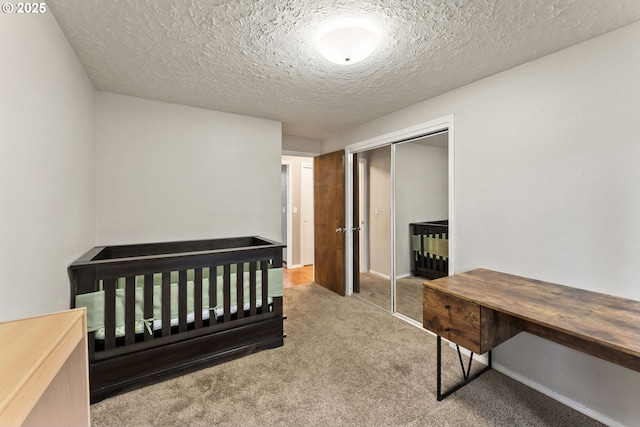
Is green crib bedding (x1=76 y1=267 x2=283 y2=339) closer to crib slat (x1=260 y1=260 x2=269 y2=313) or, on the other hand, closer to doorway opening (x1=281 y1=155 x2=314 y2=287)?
crib slat (x1=260 y1=260 x2=269 y2=313)

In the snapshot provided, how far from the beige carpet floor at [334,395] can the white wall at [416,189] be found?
3.31 feet

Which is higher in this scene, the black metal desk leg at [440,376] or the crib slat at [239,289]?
the crib slat at [239,289]

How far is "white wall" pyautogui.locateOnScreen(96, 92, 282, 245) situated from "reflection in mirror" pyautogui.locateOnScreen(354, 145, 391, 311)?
1.10 meters

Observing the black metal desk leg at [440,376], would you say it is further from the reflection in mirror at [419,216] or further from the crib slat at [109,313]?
the crib slat at [109,313]

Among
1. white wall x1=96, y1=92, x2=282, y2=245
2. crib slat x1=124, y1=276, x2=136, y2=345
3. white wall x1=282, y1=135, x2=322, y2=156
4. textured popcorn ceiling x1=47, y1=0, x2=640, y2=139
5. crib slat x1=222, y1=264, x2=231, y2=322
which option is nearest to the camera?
textured popcorn ceiling x1=47, y1=0, x2=640, y2=139

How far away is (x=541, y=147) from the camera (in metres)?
1.80

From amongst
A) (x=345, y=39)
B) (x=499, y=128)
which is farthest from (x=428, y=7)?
(x=499, y=128)

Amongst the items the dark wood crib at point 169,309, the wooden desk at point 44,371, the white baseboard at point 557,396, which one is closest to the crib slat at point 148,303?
the dark wood crib at point 169,309

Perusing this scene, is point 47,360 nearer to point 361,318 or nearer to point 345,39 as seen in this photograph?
point 345,39

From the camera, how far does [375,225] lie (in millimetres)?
3365

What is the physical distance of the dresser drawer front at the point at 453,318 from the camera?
1.50 meters

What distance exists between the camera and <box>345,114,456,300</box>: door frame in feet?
7.66

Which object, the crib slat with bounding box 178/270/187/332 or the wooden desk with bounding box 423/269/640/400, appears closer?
the wooden desk with bounding box 423/269/640/400

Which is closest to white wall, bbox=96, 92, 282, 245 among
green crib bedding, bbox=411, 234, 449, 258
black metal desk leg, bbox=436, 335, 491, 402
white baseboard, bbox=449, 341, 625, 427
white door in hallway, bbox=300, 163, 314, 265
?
green crib bedding, bbox=411, 234, 449, 258
